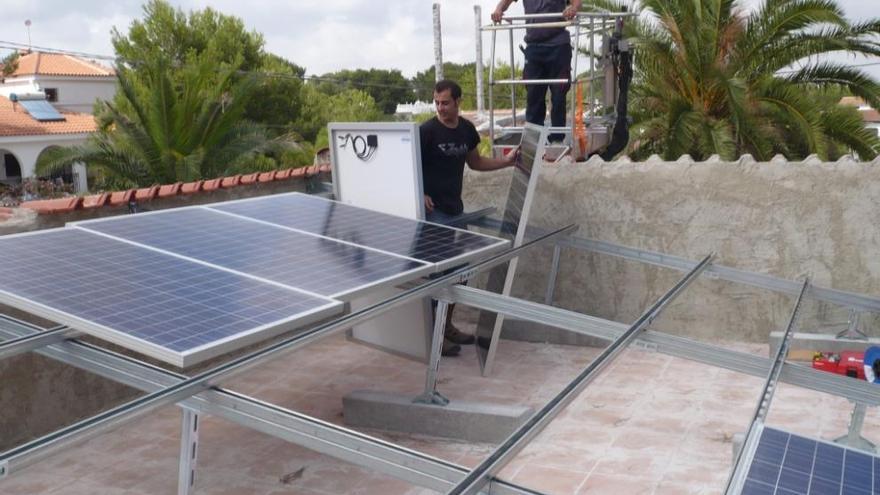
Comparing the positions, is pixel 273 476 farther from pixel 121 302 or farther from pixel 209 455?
pixel 121 302

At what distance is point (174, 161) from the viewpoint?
15297mm

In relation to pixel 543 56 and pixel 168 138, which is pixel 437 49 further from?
pixel 543 56

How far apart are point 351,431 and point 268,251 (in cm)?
238

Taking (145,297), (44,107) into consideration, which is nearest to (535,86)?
(145,297)

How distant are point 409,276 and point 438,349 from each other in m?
0.88

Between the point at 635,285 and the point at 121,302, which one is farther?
the point at 635,285

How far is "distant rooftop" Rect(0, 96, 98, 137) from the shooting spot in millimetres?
44031

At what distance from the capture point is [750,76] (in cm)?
1491

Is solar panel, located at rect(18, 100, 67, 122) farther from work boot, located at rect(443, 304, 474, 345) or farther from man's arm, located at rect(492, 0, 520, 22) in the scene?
work boot, located at rect(443, 304, 474, 345)

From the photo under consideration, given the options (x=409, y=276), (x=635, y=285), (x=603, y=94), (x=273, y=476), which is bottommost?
(x=273, y=476)

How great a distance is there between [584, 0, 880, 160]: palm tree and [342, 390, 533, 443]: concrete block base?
893 cm

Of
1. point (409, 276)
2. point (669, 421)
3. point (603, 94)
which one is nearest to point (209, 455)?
point (409, 276)

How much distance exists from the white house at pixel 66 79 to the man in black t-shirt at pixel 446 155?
53373 mm

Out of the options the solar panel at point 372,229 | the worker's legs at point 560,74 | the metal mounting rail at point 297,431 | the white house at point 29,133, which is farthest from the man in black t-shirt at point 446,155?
the white house at point 29,133
